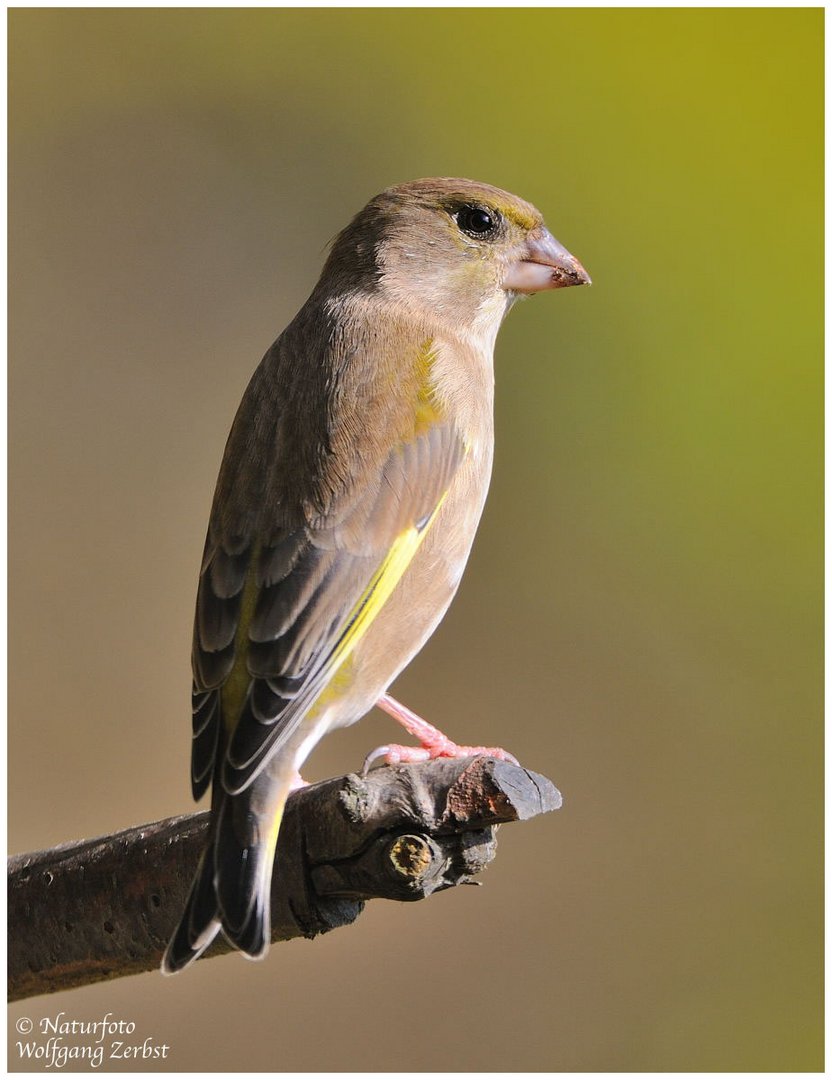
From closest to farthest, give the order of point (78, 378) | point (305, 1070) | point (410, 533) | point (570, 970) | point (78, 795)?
1. point (410, 533)
2. point (305, 1070)
3. point (570, 970)
4. point (78, 795)
5. point (78, 378)

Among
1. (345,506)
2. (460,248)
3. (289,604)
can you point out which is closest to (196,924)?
(289,604)

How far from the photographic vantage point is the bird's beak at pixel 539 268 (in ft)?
11.6

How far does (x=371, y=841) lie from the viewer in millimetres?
2385

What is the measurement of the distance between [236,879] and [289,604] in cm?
56

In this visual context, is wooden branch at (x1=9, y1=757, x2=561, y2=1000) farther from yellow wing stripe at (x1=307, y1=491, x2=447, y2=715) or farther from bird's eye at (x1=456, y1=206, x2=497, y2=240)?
bird's eye at (x1=456, y1=206, x2=497, y2=240)

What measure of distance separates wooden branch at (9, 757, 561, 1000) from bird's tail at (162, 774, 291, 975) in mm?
88

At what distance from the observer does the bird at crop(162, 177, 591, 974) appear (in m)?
2.55

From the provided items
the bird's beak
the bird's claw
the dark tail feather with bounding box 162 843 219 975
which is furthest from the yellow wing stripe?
the bird's beak

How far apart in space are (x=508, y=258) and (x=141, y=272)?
2.44 m

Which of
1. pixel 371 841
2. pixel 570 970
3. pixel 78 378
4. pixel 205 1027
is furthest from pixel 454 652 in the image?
pixel 371 841

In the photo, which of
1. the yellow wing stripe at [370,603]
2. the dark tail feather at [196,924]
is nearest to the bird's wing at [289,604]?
the yellow wing stripe at [370,603]

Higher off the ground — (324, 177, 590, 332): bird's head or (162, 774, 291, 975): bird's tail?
(324, 177, 590, 332): bird's head

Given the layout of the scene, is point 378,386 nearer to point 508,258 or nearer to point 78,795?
point 508,258

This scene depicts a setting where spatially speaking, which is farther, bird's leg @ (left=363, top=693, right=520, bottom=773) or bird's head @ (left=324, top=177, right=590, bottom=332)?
bird's head @ (left=324, top=177, right=590, bottom=332)
